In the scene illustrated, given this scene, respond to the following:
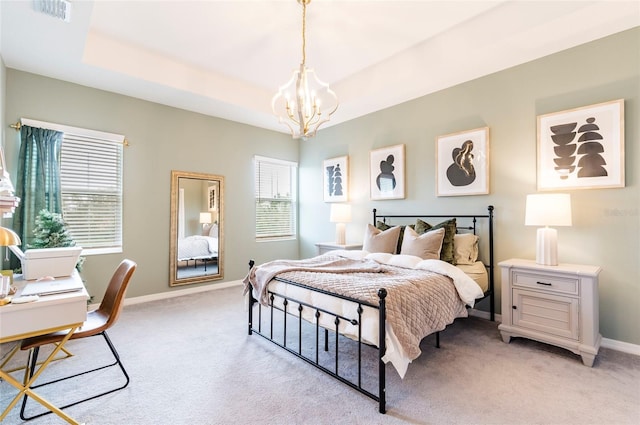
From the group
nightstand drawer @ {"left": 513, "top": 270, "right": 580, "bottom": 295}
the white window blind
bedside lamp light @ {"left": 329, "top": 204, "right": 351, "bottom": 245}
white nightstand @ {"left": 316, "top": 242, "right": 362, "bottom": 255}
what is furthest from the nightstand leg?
the white window blind

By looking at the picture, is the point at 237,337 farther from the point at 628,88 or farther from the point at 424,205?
the point at 628,88

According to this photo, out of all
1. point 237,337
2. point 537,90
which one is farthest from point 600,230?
point 237,337

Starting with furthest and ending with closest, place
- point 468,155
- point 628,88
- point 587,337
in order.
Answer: point 468,155 < point 628,88 < point 587,337

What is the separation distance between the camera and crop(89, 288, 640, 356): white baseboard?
270 cm

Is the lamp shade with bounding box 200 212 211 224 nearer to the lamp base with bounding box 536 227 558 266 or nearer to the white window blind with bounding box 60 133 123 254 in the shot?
the white window blind with bounding box 60 133 123 254

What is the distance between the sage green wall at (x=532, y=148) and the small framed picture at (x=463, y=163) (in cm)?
9

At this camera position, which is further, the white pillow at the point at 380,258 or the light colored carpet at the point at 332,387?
the white pillow at the point at 380,258

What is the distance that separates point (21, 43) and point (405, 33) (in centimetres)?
378

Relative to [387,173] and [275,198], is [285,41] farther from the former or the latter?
[275,198]

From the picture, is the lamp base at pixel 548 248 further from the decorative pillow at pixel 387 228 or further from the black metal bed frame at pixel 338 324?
the decorative pillow at pixel 387 228

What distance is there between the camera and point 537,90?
3209 mm

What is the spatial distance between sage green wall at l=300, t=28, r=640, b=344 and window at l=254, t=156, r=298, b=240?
1704 millimetres

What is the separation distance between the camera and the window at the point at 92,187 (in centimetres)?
375

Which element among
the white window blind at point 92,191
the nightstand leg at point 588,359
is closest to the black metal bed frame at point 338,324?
the nightstand leg at point 588,359
